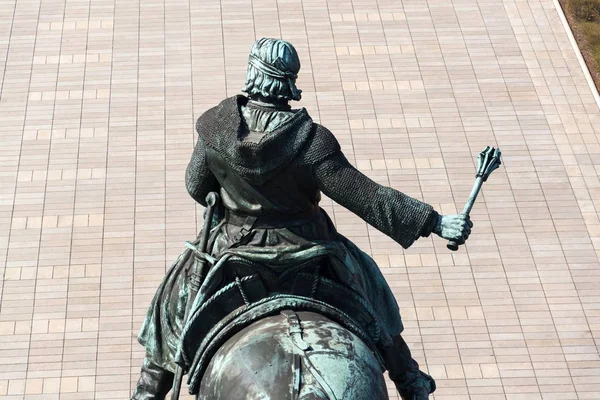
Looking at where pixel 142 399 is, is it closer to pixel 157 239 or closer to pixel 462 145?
pixel 157 239

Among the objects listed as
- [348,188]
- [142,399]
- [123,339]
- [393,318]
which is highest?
[348,188]

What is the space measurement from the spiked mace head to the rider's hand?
0.41m

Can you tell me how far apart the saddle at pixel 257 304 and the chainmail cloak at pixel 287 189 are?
90mm

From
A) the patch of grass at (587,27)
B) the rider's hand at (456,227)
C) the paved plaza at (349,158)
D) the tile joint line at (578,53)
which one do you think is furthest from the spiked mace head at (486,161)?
the patch of grass at (587,27)

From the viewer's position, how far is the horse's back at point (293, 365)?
331 inches

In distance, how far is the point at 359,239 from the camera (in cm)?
1978

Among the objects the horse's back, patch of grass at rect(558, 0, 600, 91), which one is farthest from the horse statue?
patch of grass at rect(558, 0, 600, 91)

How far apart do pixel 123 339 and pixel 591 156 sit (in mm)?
8557

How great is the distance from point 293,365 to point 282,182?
1.54m

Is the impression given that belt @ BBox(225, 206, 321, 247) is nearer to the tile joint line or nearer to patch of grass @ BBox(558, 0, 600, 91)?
the tile joint line

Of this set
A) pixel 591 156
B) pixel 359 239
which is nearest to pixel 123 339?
pixel 359 239

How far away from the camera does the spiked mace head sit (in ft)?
31.2

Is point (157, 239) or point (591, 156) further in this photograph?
point (591, 156)

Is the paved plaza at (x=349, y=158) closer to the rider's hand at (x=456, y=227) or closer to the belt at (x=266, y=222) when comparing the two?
the belt at (x=266, y=222)
